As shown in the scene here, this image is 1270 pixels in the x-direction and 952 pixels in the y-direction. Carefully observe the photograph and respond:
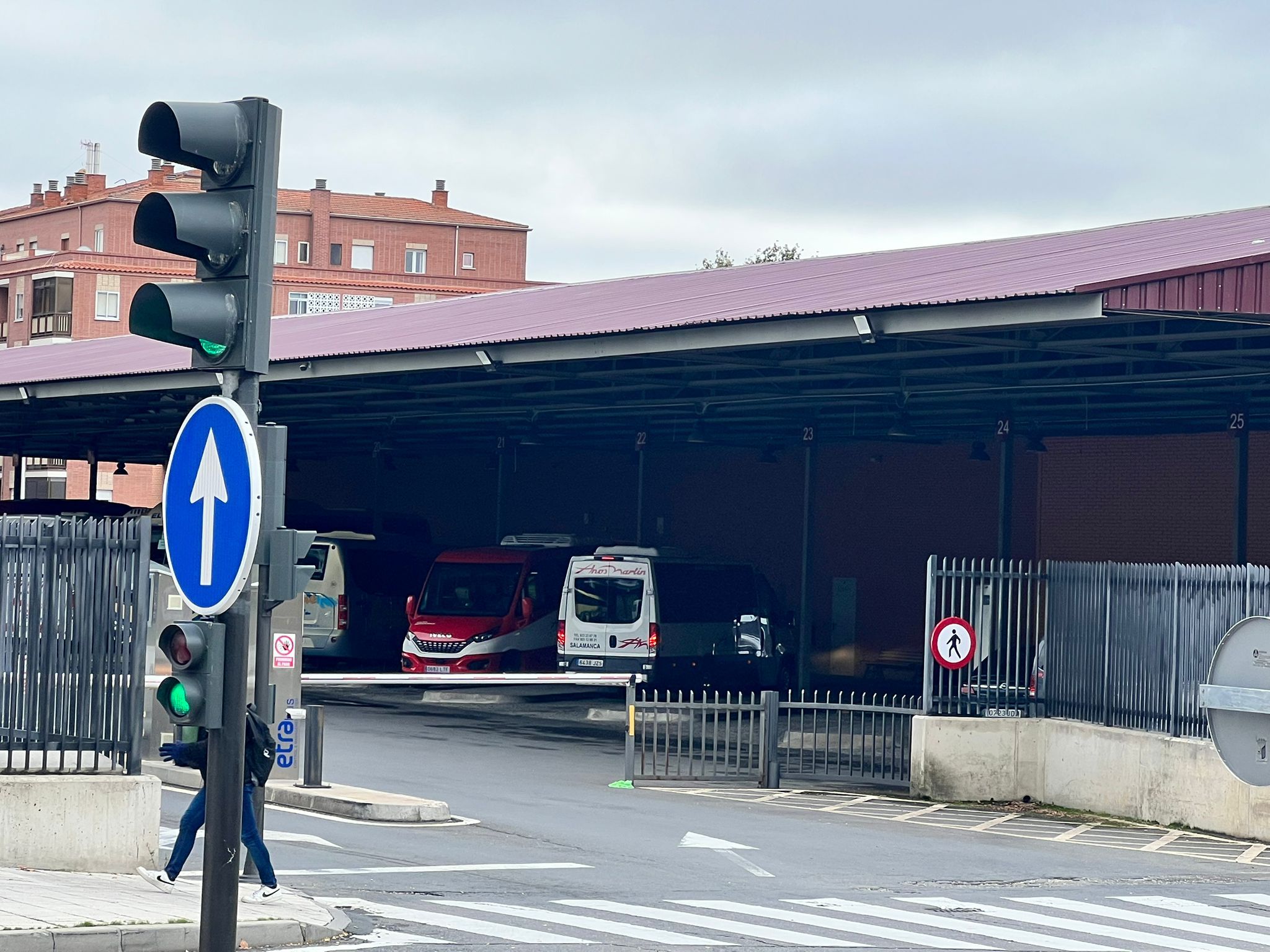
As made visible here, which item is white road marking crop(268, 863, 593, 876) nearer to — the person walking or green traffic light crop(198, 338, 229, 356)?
the person walking

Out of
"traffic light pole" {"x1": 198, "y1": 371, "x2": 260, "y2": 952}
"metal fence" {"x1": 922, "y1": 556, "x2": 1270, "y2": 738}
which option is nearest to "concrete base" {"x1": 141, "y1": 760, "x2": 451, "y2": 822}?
"metal fence" {"x1": 922, "y1": 556, "x2": 1270, "y2": 738}

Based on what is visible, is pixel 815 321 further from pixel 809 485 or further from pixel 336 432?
pixel 336 432

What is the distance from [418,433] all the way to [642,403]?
12.6 meters

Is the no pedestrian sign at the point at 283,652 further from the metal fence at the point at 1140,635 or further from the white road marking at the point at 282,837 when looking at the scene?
the metal fence at the point at 1140,635

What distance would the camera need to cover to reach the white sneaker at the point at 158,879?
11.3 m

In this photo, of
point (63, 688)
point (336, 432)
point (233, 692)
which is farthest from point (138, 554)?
point (336, 432)

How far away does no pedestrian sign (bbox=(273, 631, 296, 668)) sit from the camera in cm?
1678

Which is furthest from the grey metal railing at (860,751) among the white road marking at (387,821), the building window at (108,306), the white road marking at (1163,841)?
the building window at (108,306)

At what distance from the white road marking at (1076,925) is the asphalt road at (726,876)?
2cm

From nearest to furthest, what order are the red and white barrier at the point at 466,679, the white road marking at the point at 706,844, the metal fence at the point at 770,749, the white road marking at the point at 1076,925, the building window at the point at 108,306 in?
the white road marking at the point at 1076,925, the white road marking at the point at 706,844, the metal fence at the point at 770,749, the red and white barrier at the point at 466,679, the building window at the point at 108,306

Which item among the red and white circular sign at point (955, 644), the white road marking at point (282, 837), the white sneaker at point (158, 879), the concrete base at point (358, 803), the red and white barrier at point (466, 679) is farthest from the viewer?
the red and white barrier at point (466, 679)

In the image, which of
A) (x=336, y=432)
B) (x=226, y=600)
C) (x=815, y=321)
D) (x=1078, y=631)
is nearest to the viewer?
(x=226, y=600)

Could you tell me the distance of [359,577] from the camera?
1442 inches

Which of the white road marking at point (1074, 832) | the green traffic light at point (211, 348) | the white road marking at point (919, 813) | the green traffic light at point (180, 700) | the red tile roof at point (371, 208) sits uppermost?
Result: the red tile roof at point (371, 208)
